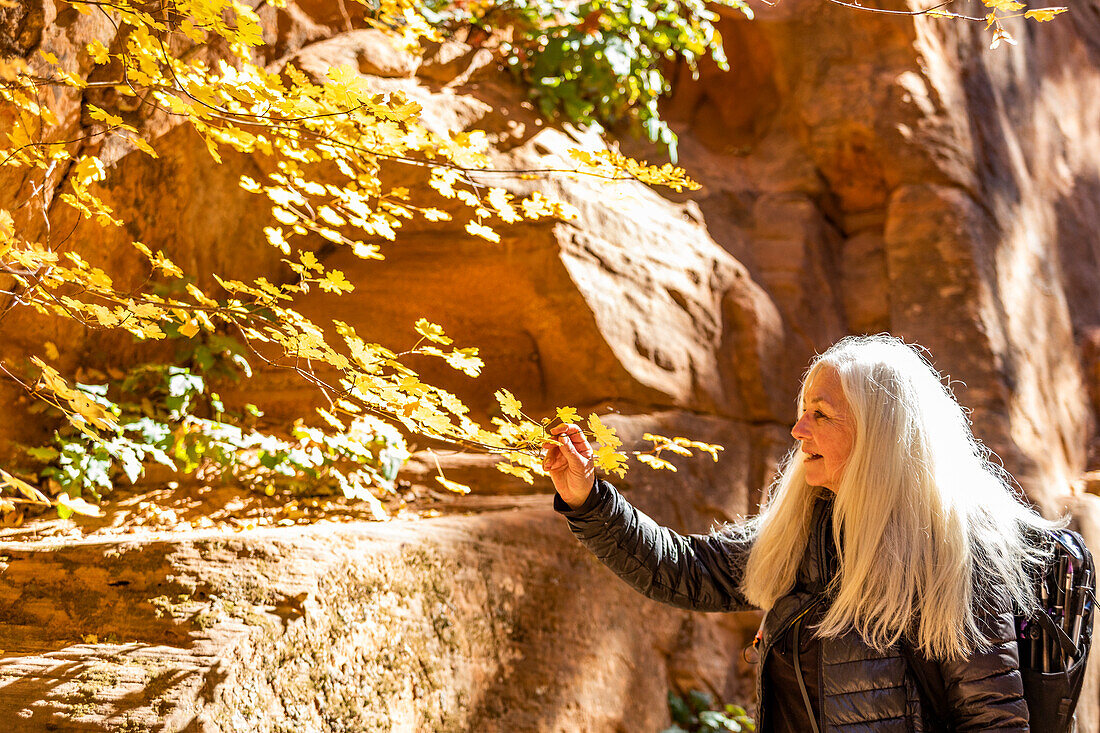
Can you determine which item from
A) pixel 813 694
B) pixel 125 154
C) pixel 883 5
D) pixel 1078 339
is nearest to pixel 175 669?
pixel 813 694

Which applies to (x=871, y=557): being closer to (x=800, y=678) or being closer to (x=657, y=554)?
(x=800, y=678)

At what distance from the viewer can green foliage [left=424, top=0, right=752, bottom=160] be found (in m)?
5.21

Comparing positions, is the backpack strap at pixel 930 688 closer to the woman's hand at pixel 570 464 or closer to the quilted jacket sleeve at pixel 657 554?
the quilted jacket sleeve at pixel 657 554

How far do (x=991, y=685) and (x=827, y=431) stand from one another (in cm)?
67

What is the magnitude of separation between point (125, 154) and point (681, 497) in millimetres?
3489

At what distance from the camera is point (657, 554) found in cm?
224

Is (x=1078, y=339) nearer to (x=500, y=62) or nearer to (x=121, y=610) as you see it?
(x=500, y=62)

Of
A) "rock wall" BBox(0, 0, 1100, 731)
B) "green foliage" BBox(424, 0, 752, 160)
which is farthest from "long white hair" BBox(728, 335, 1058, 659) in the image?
"green foliage" BBox(424, 0, 752, 160)

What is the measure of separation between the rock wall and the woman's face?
1.08 metres

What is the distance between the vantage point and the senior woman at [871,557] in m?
1.75

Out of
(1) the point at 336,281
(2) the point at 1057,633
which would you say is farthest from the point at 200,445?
(2) the point at 1057,633

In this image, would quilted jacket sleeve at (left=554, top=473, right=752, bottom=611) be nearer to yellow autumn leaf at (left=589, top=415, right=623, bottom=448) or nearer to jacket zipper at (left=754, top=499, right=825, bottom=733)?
yellow autumn leaf at (left=589, top=415, right=623, bottom=448)

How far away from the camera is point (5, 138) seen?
9.51 ft

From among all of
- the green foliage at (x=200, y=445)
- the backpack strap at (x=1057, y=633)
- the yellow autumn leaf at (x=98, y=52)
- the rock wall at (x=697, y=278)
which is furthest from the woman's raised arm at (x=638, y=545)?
the yellow autumn leaf at (x=98, y=52)
